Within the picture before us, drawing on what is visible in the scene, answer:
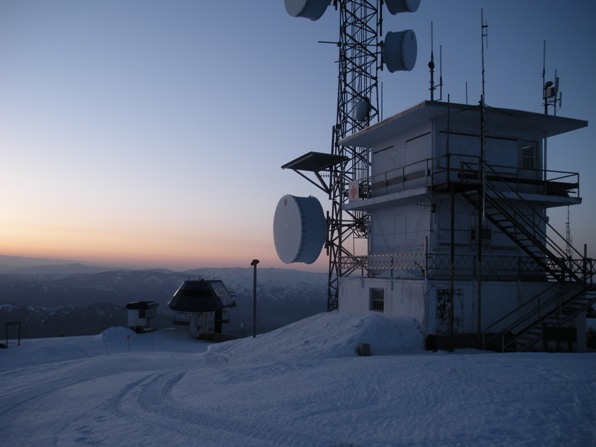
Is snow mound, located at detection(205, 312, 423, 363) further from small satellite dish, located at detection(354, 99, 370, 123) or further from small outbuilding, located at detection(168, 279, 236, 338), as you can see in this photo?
small outbuilding, located at detection(168, 279, 236, 338)

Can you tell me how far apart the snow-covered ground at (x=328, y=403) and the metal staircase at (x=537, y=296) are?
13.9 ft

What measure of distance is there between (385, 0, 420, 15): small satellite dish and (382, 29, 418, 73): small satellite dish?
2140 millimetres

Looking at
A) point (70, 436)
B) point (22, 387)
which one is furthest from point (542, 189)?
point (22, 387)

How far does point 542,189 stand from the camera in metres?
24.2

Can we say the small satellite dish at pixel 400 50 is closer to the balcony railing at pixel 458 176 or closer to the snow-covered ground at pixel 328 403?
the balcony railing at pixel 458 176

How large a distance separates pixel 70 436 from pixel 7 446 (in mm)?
1486

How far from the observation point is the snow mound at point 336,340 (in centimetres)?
1936

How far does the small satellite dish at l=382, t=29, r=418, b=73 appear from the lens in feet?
103

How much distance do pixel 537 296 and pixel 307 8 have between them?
23.0m

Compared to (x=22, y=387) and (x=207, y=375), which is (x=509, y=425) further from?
(x=22, y=387)

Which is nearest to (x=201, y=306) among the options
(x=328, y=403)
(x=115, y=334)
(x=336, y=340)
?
(x=115, y=334)

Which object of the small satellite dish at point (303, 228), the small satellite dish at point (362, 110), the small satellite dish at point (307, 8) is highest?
the small satellite dish at point (307, 8)

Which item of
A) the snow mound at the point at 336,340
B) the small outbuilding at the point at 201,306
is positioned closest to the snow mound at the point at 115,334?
the small outbuilding at the point at 201,306

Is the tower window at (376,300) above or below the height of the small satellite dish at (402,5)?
below
